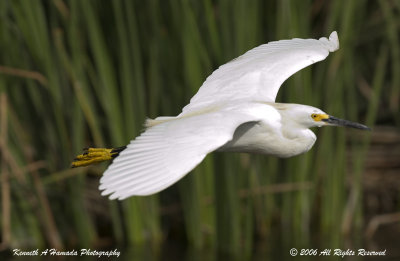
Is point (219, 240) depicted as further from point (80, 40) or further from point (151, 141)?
point (151, 141)

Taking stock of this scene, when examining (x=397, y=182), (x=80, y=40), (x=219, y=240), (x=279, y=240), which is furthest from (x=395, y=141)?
(x=80, y=40)

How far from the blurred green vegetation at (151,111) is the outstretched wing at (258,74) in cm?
45

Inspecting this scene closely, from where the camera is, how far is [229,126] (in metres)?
3.76

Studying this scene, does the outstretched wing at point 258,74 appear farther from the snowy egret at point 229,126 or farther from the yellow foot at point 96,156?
the yellow foot at point 96,156

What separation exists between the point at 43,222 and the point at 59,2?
175cm

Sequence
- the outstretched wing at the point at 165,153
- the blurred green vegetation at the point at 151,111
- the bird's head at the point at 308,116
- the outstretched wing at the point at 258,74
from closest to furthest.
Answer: the outstretched wing at the point at 165,153 < the bird's head at the point at 308,116 < the outstretched wing at the point at 258,74 < the blurred green vegetation at the point at 151,111

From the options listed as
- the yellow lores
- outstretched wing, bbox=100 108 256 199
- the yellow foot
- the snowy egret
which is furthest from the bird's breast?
the yellow foot

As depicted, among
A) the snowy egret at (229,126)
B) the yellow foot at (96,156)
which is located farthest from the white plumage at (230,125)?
the yellow foot at (96,156)

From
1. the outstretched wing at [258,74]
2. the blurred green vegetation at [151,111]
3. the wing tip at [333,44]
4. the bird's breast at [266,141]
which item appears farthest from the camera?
the blurred green vegetation at [151,111]

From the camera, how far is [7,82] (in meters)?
6.11

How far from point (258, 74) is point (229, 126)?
4.40 ft

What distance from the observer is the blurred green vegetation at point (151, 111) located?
5789mm

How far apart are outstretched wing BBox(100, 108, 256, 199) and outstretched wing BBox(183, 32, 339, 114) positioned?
912 millimetres

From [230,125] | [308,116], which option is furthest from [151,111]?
[230,125]
